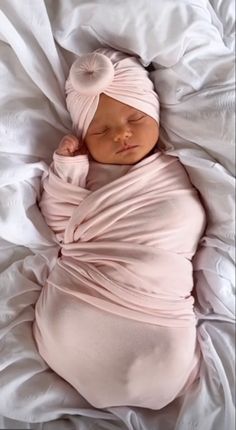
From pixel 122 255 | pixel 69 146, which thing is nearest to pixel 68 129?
pixel 69 146

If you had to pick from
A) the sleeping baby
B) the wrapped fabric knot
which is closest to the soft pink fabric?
the sleeping baby

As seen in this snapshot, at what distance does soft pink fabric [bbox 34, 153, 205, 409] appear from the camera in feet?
3.30

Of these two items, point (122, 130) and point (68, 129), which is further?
point (68, 129)

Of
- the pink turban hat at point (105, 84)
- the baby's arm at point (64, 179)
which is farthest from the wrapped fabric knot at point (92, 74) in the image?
the baby's arm at point (64, 179)

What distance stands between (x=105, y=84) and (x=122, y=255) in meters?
0.30

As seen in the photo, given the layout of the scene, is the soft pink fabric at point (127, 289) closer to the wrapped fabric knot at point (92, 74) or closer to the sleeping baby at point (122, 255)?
the sleeping baby at point (122, 255)

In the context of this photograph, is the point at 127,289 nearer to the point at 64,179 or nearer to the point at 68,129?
the point at 64,179

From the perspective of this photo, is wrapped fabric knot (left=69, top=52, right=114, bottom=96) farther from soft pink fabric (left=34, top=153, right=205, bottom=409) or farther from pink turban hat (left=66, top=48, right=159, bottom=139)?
soft pink fabric (left=34, top=153, right=205, bottom=409)

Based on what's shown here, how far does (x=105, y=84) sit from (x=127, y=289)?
36cm

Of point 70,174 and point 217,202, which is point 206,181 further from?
point 70,174

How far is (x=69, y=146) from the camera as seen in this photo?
1.05m

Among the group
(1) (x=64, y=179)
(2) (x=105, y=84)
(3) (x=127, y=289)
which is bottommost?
(3) (x=127, y=289)

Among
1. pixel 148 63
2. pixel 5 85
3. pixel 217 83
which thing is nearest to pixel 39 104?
pixel 5 85

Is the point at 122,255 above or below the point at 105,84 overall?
below
